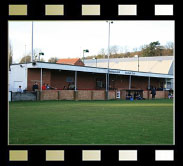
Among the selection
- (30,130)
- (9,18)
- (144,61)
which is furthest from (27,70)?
(144,61)

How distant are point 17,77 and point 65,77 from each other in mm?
5878

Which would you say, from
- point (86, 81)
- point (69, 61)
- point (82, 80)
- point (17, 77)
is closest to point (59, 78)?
point (82, 80)

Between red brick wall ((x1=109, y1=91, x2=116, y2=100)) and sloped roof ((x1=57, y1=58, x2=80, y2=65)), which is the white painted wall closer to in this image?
red brick wall ((x1=109, y1=91, x2=116, y2=100))

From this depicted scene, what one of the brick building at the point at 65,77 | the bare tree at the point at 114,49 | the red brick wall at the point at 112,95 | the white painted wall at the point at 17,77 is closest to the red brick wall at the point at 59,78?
the brick building at the point at 65,77

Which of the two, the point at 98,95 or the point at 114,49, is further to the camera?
the point at 114,49

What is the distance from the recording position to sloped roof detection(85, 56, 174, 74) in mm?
59156

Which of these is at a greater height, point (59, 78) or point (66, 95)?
point (59, 78)

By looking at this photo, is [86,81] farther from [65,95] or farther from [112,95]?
[65,95]

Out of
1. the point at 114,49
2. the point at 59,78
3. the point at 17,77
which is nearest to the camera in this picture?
the point at 17,77

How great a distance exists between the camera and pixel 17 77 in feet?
113

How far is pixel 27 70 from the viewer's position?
33094 millimetres

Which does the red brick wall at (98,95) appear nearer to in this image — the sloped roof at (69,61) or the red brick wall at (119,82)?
the red brick wall at (119,82)

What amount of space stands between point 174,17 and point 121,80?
4129 centimetres
